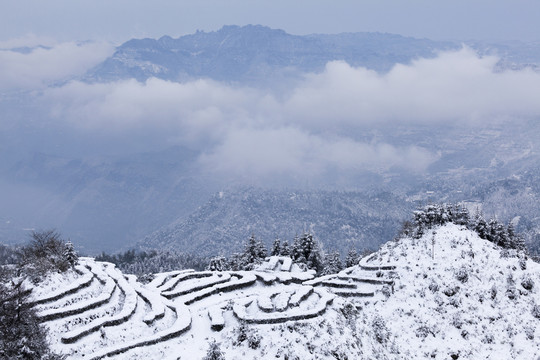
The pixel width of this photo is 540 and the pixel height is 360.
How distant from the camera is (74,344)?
2842cm

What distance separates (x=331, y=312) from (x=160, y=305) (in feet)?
49.5

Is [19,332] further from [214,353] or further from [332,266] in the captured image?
[332,266]

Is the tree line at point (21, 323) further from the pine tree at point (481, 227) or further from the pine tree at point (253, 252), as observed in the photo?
the pine tree at point (481, 227)

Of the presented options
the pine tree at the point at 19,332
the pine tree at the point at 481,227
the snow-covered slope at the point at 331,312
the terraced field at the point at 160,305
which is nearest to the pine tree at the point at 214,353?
the snow-covered slope at the point at 331,312

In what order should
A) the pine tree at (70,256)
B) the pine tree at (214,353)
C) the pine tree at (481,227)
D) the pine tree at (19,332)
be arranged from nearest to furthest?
the pine tree at (19,332), the pine tree at (214,353), the pine tree at (70,256), the pine tree at (481,227)

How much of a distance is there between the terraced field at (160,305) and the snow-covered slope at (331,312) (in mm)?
100

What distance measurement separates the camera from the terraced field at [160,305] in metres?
29.3

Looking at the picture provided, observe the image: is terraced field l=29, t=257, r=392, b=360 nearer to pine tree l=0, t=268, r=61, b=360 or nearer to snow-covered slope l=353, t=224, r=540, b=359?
pine tree l=0, t=268, r=61, b=360

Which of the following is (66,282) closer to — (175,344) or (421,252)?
(175,344)

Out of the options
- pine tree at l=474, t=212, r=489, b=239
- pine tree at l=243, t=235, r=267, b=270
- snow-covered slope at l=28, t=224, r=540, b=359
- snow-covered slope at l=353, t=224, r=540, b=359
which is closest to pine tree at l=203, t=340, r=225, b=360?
snow-covered slope at l=28, t=224, r=540, b=359

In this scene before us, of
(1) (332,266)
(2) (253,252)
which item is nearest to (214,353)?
(2) (253,252)

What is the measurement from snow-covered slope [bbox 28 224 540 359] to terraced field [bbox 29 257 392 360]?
0.33 ft

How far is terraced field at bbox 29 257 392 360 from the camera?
29344mm

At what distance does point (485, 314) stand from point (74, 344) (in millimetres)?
31627
